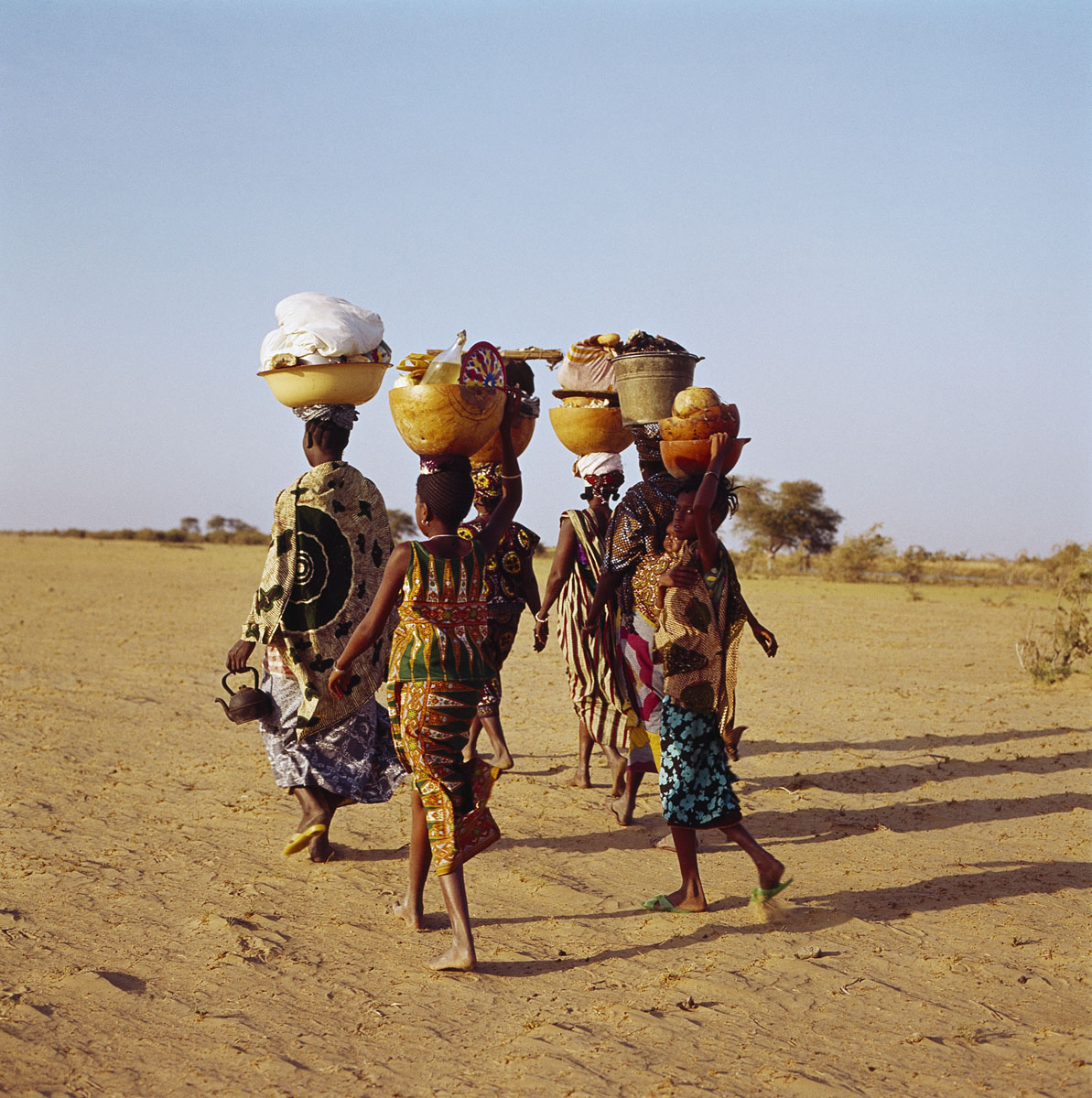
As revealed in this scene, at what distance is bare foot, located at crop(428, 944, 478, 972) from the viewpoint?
14.1ft

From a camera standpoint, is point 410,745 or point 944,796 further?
point 944,796

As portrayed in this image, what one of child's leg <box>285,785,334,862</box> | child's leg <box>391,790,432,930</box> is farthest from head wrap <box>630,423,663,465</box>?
child's leg <box>285,785,334,862</box>

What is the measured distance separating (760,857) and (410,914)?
1.53 meters

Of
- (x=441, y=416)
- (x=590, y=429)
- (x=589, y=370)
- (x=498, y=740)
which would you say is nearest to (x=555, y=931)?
(x=441, y=416)

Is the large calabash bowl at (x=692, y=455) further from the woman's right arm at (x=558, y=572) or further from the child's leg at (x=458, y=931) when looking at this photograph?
the child's leg at (x=458, y=931)

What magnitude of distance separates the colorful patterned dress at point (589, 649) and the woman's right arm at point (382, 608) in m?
2.21

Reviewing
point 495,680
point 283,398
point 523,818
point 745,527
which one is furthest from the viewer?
point 745,527

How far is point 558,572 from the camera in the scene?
21.7 feet

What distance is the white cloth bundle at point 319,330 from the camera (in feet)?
18.2

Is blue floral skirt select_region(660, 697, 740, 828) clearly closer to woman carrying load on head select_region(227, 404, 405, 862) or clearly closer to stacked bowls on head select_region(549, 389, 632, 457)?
woman carrying load on head select_region(227, 404, 405, 862)

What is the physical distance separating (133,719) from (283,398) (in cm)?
467

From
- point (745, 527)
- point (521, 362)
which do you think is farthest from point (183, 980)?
point (745, 527)

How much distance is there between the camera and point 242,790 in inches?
283

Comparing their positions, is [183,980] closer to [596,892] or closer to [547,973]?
[547,973]
